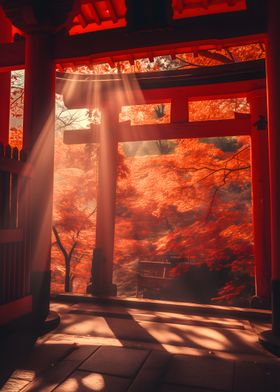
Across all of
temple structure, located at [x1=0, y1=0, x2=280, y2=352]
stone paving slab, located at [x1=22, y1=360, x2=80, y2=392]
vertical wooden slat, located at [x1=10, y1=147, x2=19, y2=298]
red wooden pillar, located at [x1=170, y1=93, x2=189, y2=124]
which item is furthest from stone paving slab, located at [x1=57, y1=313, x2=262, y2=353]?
red wooden pillar, located at [x1=170, y1=93, x2=189, y2=124]

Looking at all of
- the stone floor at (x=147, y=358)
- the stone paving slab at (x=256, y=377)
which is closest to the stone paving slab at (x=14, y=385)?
the stone floor at (x=147, y=358)

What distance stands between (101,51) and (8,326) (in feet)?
11.2

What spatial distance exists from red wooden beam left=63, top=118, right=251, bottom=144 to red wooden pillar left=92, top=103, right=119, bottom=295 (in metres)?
0.27

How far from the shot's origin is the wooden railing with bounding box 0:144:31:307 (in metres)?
3.22

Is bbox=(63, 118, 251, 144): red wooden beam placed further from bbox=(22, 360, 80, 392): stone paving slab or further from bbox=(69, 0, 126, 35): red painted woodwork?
bbox=(22, 360, 80, 392): stone paving slab

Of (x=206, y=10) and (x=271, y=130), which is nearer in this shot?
(x=271, y=130)

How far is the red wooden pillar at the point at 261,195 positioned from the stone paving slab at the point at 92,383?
4.41 m

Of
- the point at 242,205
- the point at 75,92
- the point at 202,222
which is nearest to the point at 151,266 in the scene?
the point at 202,222

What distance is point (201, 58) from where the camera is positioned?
38.2 ft

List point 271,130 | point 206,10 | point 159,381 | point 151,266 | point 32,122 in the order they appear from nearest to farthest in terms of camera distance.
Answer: point 159,381, point 271,130, point 32,122, point 206,10, point 151,266

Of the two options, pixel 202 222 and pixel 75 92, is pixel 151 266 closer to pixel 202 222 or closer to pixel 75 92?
pixel 202 222

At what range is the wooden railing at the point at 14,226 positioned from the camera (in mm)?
3217

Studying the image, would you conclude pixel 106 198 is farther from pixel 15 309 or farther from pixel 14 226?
pixel 15 309

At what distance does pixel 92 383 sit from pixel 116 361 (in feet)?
1.45
